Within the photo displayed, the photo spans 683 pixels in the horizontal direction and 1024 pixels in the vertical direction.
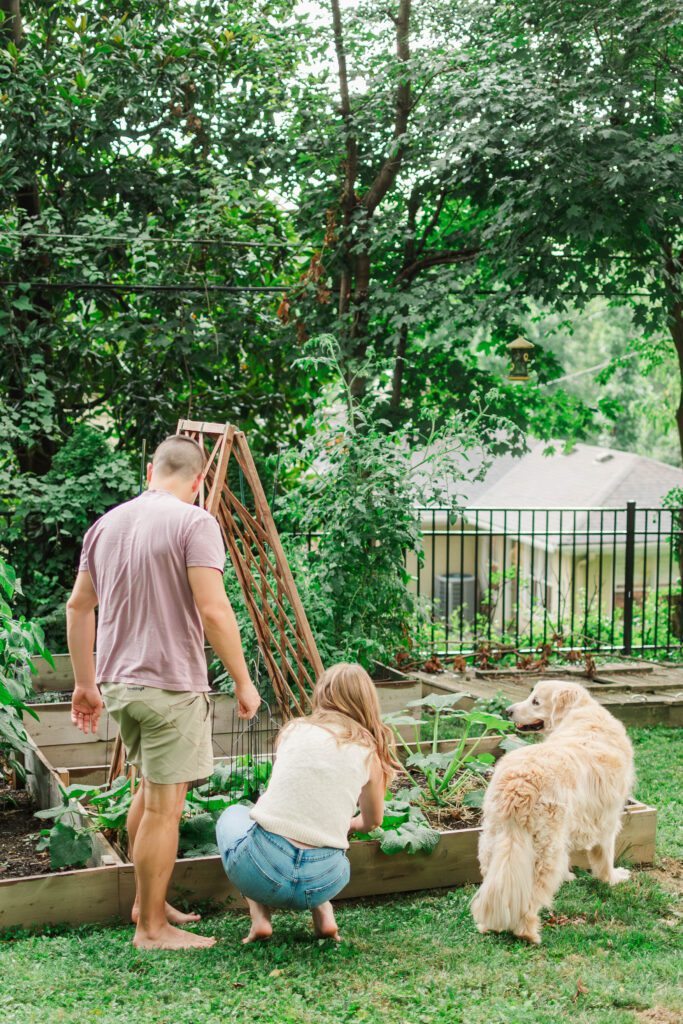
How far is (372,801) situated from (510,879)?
0.58 m

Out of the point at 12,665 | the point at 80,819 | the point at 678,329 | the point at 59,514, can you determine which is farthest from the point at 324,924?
the point at 678,329

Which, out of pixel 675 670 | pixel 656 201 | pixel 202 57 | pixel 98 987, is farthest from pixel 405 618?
pixel 202 57

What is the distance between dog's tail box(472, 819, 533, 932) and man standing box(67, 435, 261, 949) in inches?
40.7

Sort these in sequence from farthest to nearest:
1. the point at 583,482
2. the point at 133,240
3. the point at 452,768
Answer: the point at 583,482
the point at 133,240
the point at 452,768

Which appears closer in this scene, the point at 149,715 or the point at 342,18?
the point at 149,715

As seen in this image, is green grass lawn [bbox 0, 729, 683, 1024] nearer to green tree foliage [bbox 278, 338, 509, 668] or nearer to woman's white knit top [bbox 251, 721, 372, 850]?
woman's white knit top [bbox 251, 721, 372, 850]

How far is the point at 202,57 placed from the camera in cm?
848

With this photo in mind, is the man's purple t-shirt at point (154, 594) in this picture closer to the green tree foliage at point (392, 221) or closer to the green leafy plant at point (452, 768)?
the green leafy plant at point (452, 768)

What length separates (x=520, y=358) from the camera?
961cm

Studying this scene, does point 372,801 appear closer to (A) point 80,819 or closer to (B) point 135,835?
(B) point 135,835

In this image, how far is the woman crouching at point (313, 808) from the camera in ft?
10.4

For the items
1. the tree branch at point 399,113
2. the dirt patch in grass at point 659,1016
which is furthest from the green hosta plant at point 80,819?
the tree branch at point 399,113

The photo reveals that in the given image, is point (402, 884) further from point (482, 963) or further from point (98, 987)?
point (98, 987)

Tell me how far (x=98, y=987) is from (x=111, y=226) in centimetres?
684
